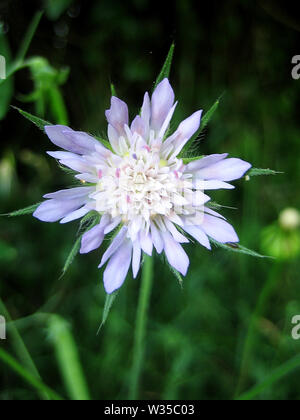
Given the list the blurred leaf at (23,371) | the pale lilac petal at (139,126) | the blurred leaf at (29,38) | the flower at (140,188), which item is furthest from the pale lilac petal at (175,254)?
the blurred leaf at (29,38)

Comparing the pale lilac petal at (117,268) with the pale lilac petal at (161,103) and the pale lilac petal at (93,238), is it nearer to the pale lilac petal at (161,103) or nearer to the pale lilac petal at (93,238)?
the pale lilac petal at (93,238)

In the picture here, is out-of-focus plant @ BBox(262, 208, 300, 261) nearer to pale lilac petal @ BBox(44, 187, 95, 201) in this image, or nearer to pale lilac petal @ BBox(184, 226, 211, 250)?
pale lilac petal @ BBox(184, 226, 211, 250)

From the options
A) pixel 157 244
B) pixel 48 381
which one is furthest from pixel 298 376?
pixel 157 244

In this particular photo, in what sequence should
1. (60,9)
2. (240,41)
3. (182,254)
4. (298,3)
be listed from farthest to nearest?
1. (240,41)
2. (298,3)
3. (60,9)
4. (182,254)

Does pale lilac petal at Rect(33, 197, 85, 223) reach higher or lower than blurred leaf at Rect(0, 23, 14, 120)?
lower

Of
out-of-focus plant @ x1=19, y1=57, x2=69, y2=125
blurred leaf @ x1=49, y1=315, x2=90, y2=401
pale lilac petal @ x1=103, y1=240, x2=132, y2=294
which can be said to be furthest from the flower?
blurred leaf @ x1=49, y1=315, x2=90, y2=401

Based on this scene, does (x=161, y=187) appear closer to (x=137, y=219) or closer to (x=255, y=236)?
(x=137, y=219)
